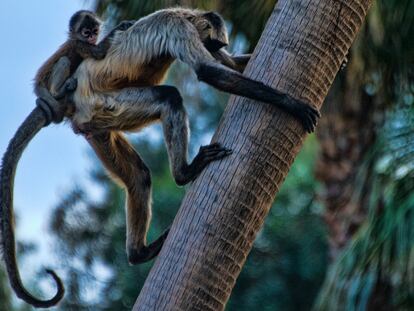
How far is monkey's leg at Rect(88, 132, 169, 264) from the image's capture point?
23.4ft

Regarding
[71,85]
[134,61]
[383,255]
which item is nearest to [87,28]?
[71,85]

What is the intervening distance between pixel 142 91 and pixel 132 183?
75 centimetres

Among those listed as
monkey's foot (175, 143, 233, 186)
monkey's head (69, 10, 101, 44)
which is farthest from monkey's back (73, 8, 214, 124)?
monkey's foot (175, 143, 233, 186)

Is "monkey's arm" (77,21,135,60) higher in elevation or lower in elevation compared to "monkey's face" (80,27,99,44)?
lower

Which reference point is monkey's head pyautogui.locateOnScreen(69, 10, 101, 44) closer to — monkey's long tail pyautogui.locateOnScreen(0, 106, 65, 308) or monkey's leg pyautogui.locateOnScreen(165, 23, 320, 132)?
monkey's long tail pyautogui.locateOnScreen(0, 106, 65, 308)

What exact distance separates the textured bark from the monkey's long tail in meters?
0.81

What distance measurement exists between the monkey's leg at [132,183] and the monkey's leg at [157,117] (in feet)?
0.83

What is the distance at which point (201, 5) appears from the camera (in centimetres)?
1009

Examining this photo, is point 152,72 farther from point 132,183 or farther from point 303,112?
point 303,112

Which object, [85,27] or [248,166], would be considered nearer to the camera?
[248,166]

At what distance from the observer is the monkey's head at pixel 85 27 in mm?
7434

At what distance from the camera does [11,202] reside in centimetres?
643

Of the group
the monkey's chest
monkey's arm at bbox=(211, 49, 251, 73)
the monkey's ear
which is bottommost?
the monkey's chest

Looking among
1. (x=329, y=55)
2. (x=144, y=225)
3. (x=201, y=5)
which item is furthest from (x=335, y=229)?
(x=329, y=55)
